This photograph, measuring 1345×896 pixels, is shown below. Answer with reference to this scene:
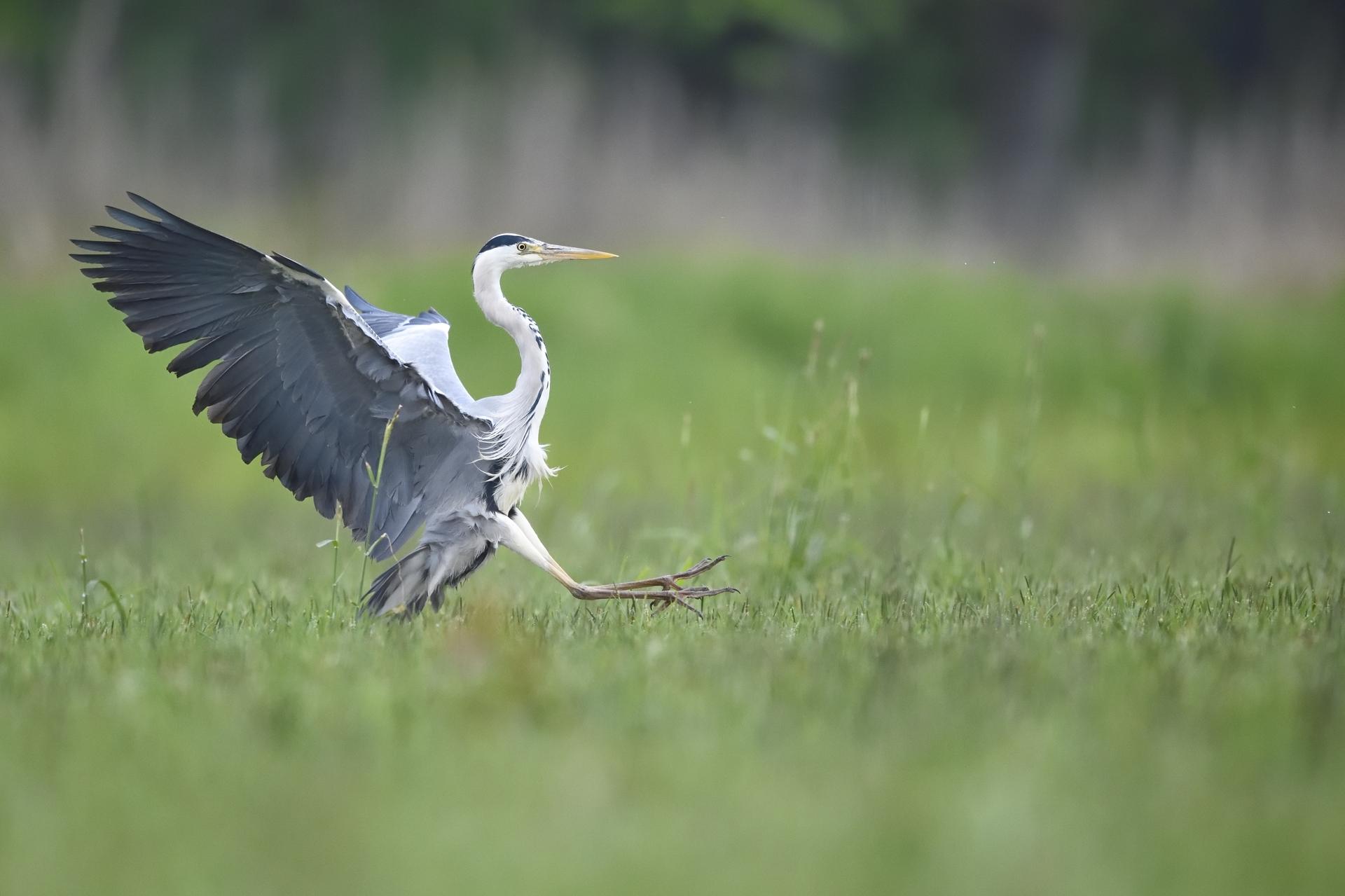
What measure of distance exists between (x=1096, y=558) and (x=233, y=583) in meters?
3.49

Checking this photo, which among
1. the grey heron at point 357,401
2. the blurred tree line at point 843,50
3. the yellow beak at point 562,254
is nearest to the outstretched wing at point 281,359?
the grey heron at point 357,401

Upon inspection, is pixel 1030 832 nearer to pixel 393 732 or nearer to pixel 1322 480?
pixel 393 732

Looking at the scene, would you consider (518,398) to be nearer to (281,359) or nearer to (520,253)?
(520,253)

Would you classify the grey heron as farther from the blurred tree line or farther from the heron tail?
the blurred tree line

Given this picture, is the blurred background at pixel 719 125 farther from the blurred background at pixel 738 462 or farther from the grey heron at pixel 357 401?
the grey heron at pixel 357 401

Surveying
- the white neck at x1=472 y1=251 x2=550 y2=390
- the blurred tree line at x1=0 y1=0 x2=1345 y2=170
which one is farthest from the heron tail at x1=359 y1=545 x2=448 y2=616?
the blurred tree line at x1=0 y1=0 x2=1345 y2=170

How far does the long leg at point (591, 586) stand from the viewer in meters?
4.89

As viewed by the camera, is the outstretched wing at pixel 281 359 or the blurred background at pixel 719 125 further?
the blurred background at pixel 719 125

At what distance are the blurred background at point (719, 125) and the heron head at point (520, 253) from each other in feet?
24.5

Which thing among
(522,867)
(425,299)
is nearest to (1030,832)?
A: (522,867)

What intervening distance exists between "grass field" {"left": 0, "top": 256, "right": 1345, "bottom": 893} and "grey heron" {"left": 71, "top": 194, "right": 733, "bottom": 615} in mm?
224

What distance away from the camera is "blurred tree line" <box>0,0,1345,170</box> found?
1695 cm

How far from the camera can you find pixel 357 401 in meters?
4.83

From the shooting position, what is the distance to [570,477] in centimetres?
981
